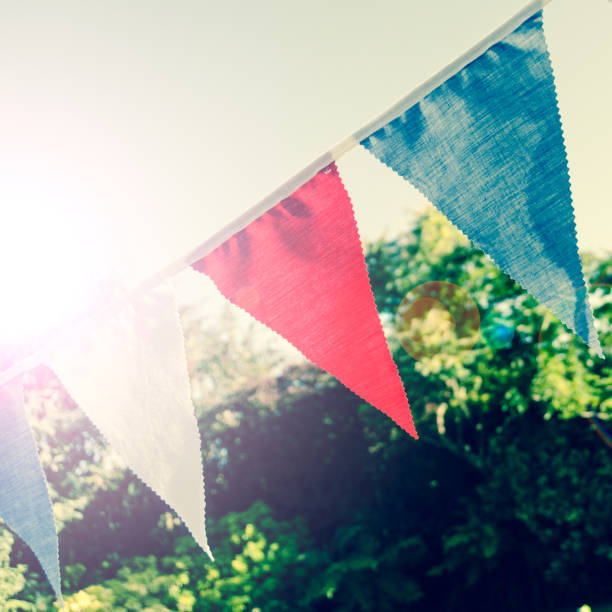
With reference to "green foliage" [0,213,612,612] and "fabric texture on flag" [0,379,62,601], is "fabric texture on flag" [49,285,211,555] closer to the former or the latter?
"fabric texture on flag" [0,379,62,601]

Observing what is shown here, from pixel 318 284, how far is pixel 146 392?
0.61 meters

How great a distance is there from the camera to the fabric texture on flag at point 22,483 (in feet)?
4.68

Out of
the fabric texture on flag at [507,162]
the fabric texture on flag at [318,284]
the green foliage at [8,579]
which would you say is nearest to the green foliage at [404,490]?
the green foliage at [8,579]

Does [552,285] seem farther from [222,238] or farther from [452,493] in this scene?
[452,493]

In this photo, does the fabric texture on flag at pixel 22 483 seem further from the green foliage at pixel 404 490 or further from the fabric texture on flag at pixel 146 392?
the green foliage at pixel 404 490

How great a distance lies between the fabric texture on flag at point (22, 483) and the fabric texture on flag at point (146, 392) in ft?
0.74

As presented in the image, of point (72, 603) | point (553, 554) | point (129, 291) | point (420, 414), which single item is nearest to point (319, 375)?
point (420, 414)

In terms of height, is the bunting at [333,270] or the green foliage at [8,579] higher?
the green foliage at [8,579]

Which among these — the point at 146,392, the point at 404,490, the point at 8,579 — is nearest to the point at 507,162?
the point at 146,392

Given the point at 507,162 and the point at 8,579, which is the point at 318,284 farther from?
the point at 8,579

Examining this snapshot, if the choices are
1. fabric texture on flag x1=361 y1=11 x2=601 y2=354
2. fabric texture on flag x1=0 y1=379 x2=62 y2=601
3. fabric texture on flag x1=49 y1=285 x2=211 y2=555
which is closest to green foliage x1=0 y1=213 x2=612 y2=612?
Result: fabric texture on flag x1=0 y1=379 x2=62 y2=601

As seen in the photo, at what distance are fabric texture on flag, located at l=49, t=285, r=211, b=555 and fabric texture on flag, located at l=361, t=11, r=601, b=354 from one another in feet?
2.67

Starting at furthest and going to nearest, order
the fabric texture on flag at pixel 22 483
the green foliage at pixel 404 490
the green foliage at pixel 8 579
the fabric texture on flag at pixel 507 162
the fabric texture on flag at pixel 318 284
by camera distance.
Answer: the green foliage at pixel 404 490 < the green foliage at pixel 8 579 < the fabric texture on flag at pixel 22 483 < the fabric texture on flag at pixel 318 284 < the fabric texture on flag at pixel 507 162

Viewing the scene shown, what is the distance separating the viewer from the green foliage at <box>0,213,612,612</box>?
6.35 metres
